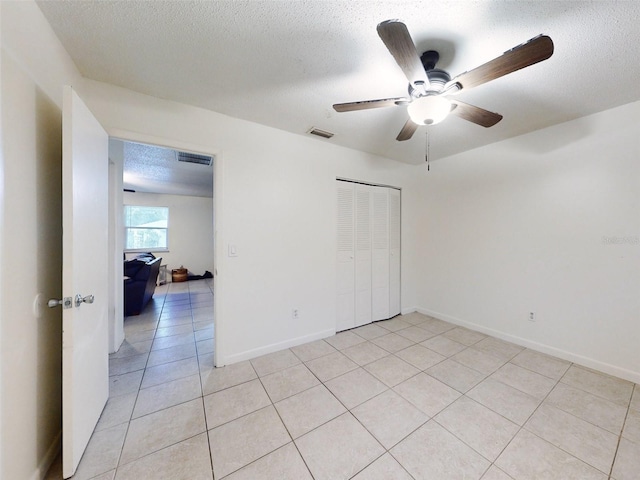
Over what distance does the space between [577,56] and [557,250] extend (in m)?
1.80

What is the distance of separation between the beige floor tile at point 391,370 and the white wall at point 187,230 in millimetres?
6183

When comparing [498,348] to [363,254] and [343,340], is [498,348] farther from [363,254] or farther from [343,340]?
[363,254]

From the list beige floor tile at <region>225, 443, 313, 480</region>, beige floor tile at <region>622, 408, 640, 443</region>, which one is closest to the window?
beige floor tile at <region>225, 443, 313, 480</region>

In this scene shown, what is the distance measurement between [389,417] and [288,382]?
85 cm

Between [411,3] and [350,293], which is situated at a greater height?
[411,3]

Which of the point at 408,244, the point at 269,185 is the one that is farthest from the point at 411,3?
the point at 408,244

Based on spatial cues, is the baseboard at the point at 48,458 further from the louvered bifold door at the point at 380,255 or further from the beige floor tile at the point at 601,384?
the beige floor tile at the point at 601,384

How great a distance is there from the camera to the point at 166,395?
186cm

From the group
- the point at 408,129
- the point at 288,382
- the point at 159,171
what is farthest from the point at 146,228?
the point at 408,129

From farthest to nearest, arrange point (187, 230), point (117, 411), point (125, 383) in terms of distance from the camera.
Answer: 1. point (187, 230)
2. point (125, 383)
3. point (117, 411)

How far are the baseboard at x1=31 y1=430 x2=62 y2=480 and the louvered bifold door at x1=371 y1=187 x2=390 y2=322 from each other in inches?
120

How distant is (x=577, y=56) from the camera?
1.51 meters

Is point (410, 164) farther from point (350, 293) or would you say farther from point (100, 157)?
point (100, 157)

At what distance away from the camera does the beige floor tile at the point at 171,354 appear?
236 centimetres
